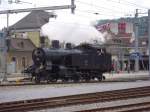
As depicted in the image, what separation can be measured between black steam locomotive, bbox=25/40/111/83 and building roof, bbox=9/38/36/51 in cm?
3306

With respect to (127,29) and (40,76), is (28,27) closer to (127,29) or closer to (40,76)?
(127,29)

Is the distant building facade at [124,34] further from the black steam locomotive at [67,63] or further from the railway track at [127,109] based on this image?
the railway track at [127,109]

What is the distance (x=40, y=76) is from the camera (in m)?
37.2

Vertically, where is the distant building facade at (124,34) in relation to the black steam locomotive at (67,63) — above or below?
above

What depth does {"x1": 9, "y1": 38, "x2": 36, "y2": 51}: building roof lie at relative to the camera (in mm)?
73650

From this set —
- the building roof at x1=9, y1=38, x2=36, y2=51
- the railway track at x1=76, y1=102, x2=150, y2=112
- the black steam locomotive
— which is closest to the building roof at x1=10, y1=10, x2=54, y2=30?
the building roof at x1=9, y1=38, x2=36, y2=51

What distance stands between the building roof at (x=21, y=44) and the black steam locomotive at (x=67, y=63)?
108ft

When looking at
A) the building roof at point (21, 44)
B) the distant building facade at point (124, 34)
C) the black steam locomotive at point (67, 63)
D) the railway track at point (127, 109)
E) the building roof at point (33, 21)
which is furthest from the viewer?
the building roof at point (33, 21)

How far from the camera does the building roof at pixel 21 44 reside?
7365 centimetres

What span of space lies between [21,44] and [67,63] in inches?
1516

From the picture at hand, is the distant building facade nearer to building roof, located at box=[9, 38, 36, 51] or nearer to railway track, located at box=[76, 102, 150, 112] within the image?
building roof, located at box=[9, 38, 36, 51]

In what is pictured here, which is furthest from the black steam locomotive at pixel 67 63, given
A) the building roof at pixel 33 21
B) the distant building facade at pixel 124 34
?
the building roof at pixel 33 21

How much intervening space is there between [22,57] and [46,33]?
33.7m

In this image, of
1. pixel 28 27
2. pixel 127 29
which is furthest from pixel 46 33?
pixel 127 29
